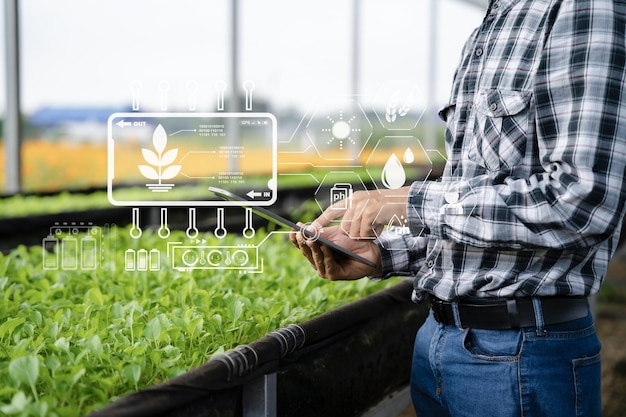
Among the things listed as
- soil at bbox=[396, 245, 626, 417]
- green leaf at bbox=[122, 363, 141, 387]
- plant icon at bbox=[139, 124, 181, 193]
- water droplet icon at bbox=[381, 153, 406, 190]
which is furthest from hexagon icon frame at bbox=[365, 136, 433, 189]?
soil at bbox=[396, 245, 626, 417]

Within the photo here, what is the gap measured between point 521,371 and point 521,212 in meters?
0.24

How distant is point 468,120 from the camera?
1.06 metres

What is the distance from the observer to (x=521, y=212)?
3.01ft

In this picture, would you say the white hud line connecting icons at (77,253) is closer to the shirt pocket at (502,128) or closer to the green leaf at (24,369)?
the green leaf at (24,369)

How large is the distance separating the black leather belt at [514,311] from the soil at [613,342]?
80.6 inches

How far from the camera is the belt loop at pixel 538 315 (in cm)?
100

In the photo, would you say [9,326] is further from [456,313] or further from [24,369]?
[456,313]

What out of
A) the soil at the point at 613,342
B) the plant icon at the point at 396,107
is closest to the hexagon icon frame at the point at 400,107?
the plant icon at the point at 396,107

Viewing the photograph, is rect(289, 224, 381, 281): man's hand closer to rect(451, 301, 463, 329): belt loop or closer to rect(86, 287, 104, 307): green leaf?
rect(451, 301, 463, 329): belt loop

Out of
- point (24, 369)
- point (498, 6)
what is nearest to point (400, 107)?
→ point (498, 6)

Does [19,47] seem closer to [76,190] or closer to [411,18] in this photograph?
[76,190]

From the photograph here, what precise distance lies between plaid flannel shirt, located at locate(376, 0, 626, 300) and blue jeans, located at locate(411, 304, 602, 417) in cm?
7

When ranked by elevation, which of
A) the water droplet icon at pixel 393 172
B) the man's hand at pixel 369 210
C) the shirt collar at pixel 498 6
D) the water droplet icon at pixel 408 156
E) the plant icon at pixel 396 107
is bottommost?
the man's hand at pixel 369 210

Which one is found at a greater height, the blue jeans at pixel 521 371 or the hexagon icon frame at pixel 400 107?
the hexagon icon frame at pixel 400 107
